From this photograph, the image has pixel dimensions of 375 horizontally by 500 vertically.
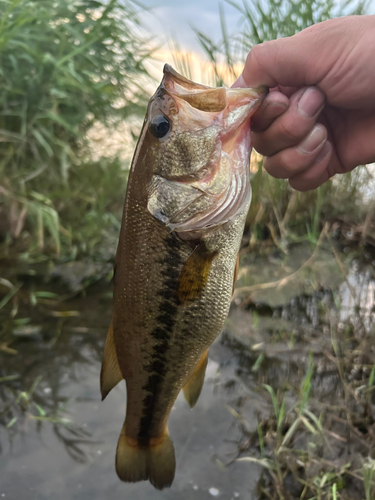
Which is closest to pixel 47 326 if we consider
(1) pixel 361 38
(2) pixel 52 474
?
(2) pixel 52 474

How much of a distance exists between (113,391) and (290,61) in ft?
6.64

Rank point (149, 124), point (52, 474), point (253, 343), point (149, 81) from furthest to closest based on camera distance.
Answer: point (149, 81)
point (253, 343)
point (52, 474)
point (149, 124)

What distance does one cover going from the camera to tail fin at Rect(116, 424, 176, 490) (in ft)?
5.54

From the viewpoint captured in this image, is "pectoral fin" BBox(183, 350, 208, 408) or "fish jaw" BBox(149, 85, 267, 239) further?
"pectoral fin" BBox(183, 350, 208, 408)

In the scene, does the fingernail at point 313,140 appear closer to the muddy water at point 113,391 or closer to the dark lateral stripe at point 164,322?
the dark lateral stripe at point 164,322

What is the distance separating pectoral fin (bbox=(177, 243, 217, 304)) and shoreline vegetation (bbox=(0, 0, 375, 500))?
0.98m

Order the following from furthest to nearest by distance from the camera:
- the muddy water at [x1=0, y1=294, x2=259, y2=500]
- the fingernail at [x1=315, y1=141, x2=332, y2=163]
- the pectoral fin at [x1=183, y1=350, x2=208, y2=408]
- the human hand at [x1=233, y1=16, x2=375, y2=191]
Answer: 1. the muddy water at [x1=0, y1=294, x2=259, y2=500]
2. the fingernail at [x1=315, y1=141, x2=332, y2=163]
3. the pectoral fin at [x1=183, y1=350, x2=208, y2=408]
4. the human hand at [x1=233, y1=16, x2=375, y2=191]

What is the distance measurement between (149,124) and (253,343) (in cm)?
192

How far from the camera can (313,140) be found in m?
1.61

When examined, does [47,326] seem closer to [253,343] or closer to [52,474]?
[52,474]

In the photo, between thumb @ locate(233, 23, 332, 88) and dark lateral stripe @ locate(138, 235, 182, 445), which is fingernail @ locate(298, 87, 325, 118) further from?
dark lateral stripe @ locate(138, 235, 182, 445)

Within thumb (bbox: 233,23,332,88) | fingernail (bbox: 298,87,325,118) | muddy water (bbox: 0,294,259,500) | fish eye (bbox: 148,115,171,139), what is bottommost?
muddy water (bbox: 0,294,259,500)

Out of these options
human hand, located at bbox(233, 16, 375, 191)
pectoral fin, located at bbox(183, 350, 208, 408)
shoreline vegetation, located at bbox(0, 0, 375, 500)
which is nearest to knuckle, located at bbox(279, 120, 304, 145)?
human hand, located at bbox(233, 16, 375, 191)

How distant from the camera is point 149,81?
435 cm
